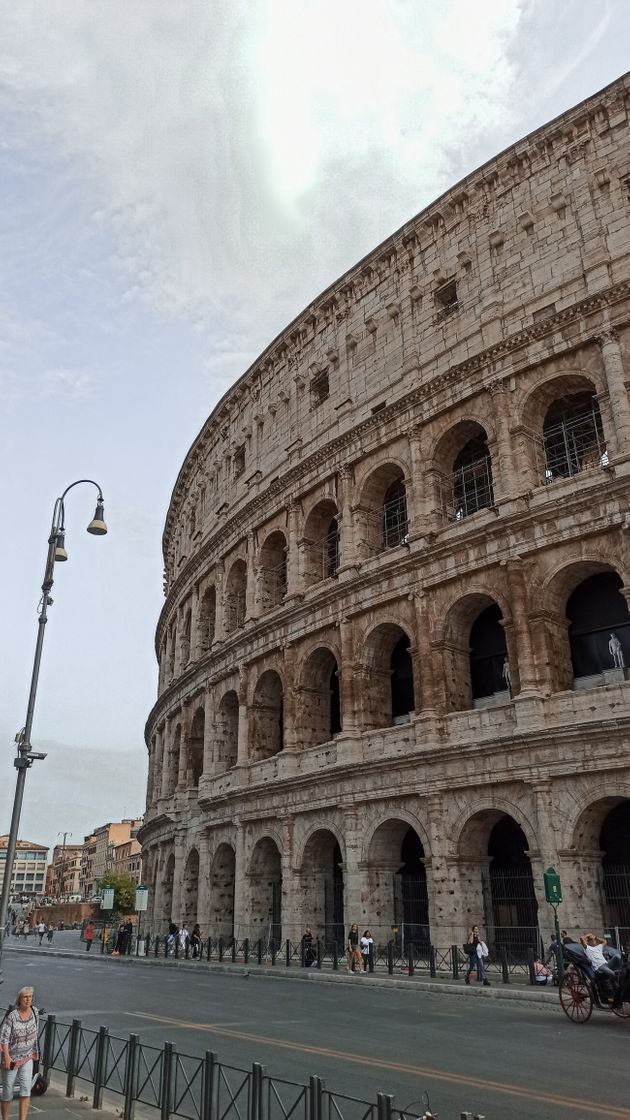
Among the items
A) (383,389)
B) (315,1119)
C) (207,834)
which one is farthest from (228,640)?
(315,1119)

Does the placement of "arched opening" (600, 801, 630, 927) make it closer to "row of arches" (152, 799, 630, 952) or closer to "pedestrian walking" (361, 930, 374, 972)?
"row of arches" (152, 799, 630, 952)

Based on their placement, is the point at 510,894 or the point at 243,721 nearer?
the point at 510,894

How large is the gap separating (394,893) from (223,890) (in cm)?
1072

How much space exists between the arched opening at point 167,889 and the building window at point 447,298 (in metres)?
26.7

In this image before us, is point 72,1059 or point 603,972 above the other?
point 603,972

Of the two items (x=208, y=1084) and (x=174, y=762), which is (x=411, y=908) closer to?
(x=208, y=1084)

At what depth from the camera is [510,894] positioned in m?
23.0

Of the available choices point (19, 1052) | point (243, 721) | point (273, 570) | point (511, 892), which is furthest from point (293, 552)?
point (19, 1052)

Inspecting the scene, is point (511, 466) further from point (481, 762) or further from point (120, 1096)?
point (120, 1096)

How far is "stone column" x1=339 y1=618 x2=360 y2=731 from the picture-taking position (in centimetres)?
2636

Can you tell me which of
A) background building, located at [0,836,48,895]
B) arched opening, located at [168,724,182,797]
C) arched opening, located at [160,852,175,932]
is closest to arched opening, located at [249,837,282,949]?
arched opening, located at [160,852,175,932]

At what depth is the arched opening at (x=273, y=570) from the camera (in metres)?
33.9

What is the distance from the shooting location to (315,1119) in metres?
6.09

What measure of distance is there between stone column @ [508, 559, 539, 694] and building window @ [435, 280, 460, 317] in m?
10.1
